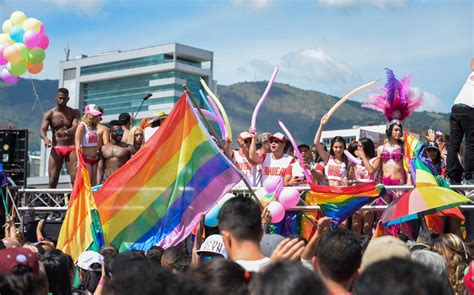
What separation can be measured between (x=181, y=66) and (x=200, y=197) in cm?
15686

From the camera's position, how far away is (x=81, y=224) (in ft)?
30.7

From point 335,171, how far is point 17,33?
18.2ft

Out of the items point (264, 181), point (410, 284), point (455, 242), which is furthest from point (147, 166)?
point (410, 284)

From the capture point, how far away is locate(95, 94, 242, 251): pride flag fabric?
8.95m

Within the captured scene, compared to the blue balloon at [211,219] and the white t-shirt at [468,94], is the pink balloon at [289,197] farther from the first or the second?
the white t-shirt at [468,94]

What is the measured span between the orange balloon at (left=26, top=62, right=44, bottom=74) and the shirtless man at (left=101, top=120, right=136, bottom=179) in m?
2.12

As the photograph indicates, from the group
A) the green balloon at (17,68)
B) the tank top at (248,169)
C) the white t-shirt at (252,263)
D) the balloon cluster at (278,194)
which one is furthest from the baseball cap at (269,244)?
the green balloon at (17,68)

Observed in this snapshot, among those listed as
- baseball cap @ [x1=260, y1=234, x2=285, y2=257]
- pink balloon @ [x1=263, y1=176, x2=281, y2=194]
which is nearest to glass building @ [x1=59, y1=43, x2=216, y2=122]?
pink balloon @ [x1=263, y1=176, x2=281, y2=194]

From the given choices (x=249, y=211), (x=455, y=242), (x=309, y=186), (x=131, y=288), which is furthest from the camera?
(x=309, y=186)

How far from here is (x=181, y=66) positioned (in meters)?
165

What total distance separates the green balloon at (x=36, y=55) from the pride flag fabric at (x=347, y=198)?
559cm

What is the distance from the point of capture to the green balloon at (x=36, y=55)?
13120 millimetres

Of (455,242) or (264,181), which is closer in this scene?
(455,242)

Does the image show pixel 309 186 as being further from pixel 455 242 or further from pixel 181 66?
pixel 181 66
